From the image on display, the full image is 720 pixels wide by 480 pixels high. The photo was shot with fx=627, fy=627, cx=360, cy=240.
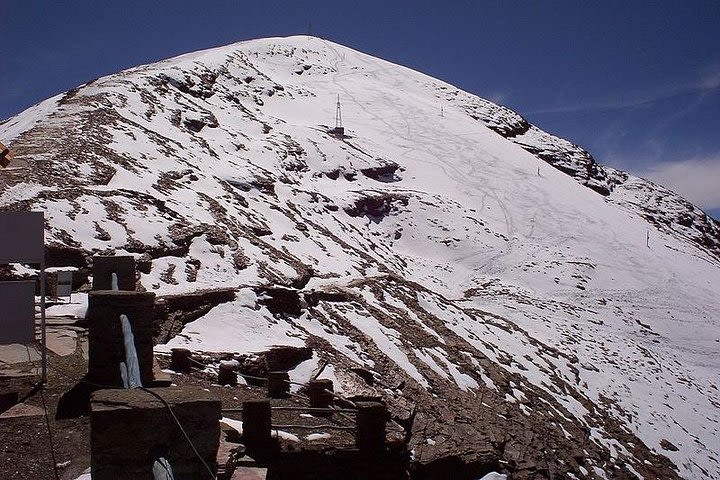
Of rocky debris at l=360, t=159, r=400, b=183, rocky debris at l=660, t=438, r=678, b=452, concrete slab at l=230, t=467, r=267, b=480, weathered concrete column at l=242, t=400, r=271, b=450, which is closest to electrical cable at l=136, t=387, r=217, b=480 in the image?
concrete slab at l=230, t=467, r=267, b=480

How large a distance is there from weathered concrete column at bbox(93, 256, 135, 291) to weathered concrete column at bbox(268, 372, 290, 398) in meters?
2.48

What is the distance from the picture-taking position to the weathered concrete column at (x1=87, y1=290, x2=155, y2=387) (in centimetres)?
718

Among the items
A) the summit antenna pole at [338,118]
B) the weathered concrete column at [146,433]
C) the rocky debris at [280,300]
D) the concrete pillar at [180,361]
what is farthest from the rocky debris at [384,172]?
the weathered concrete column at [146,433]

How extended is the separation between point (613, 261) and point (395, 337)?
78.6 feet

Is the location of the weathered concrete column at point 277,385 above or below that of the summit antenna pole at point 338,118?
below

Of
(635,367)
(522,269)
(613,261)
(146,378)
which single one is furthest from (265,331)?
(613,261)

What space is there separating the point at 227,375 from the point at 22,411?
10.9 ft

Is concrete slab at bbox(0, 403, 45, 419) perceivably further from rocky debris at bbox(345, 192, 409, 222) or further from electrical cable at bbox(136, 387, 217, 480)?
rocky debris at bbox(345, 192, 409, 222)

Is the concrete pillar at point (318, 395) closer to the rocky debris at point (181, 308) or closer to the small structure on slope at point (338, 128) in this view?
the rocky debris at point (181, 308)

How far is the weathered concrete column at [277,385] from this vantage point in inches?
373

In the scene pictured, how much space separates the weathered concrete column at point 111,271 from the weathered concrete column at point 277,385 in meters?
2.48

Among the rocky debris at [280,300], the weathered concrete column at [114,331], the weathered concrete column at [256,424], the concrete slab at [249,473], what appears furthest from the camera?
the rocky debris at [280,300]

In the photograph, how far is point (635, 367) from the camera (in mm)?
22531

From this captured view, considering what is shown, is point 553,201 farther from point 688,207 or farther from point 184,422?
point 184,422
